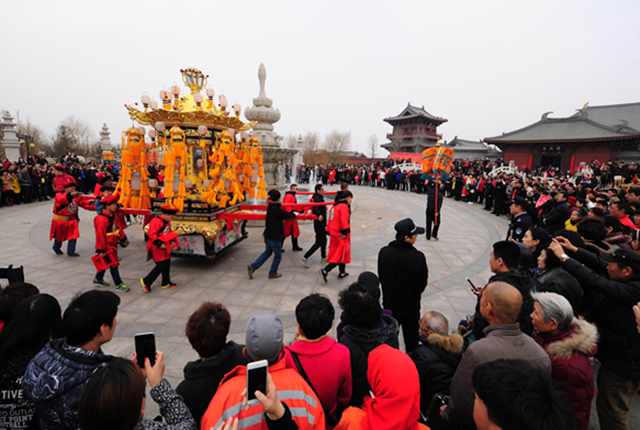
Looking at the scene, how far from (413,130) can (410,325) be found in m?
46.0

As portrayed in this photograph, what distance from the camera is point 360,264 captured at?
6.75 metres

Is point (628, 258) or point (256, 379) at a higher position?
point (628, 258)

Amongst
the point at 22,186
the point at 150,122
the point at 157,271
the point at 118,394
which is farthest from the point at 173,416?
the point at 22,186

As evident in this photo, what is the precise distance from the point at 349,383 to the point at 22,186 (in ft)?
56.7

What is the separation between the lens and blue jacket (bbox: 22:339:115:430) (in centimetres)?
145

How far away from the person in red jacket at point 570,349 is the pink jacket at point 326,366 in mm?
1418

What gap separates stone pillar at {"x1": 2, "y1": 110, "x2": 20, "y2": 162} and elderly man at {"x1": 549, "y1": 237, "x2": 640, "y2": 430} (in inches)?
1090

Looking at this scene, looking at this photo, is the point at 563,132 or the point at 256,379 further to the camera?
the point at 563,132

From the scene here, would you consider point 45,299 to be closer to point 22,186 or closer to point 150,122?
point 150,122

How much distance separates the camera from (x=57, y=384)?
1455 mm

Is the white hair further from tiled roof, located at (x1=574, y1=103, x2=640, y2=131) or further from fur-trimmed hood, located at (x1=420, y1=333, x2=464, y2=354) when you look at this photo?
tiled roof, located at (x1=574, y1=103, x2=640, y2=131)

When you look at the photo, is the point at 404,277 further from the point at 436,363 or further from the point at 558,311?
the point at 558,311

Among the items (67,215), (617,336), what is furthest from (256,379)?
(67,215)

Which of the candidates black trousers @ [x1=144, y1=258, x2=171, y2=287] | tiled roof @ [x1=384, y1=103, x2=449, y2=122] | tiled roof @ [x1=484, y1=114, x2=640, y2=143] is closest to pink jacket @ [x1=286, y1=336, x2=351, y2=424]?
black trousers @ [x1=144, y1=258, x2=171, y2=287]
